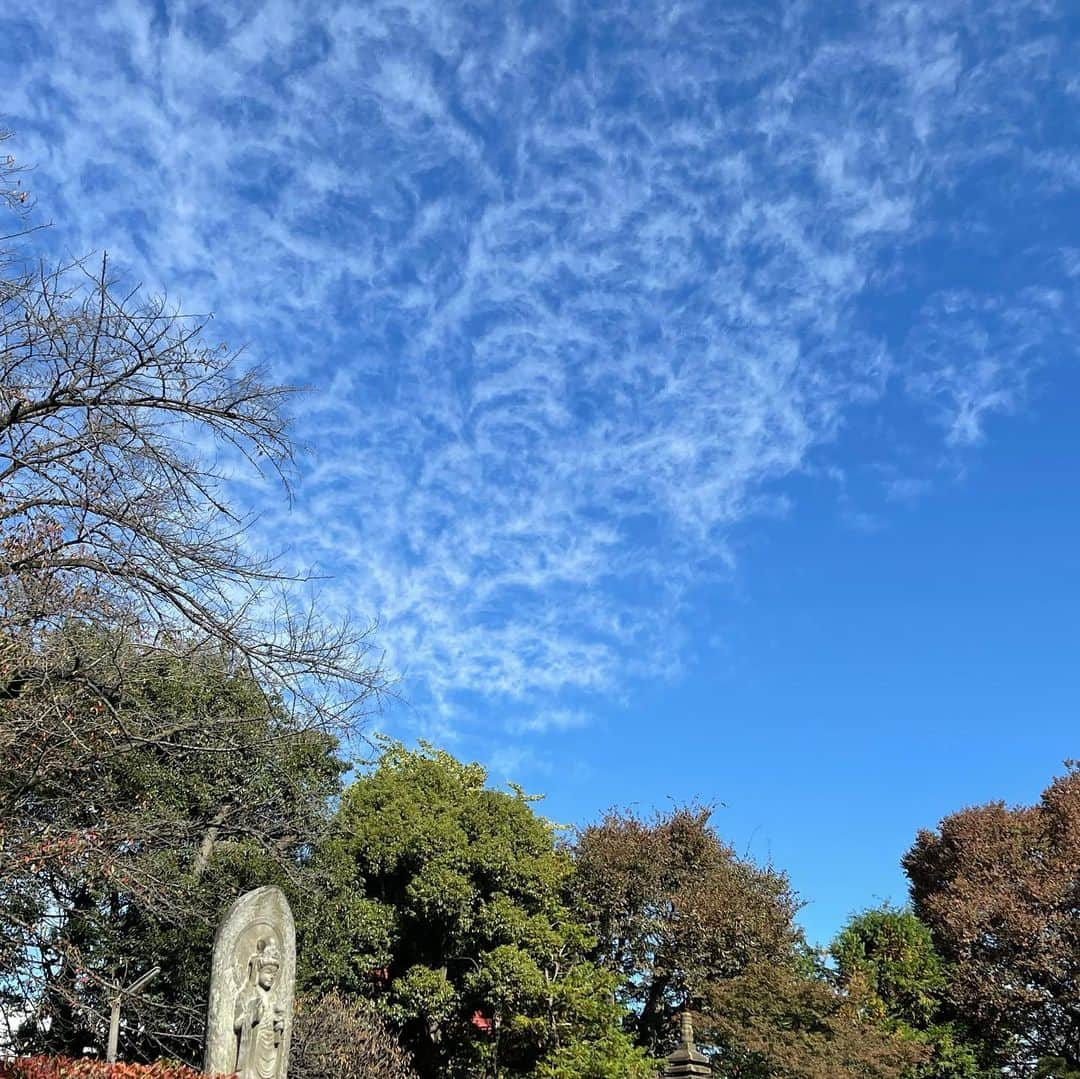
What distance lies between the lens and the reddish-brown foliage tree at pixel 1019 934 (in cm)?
2067

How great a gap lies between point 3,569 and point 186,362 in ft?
5.63

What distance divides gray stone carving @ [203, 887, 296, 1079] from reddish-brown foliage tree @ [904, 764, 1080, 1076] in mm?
17021

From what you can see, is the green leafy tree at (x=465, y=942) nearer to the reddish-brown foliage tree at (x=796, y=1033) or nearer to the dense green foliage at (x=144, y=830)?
the reddish-brown foliage tree at (x=796, y=1033)

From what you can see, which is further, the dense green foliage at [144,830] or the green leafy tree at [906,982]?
the green leafy tree at [906,982]

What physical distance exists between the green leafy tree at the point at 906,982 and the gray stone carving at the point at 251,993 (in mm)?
13767

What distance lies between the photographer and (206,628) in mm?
6512

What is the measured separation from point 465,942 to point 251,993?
9737mm

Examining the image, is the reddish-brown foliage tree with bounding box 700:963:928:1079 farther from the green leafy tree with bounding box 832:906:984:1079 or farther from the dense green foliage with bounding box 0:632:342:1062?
the dense green foliage with bounding box 0:632:342:1062

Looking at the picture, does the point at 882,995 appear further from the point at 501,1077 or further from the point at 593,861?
the point at 501,1077

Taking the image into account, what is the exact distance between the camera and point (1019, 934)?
20.9 meters

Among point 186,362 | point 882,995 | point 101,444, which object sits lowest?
point 882,995

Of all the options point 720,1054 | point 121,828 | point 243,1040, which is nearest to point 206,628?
point 121,828

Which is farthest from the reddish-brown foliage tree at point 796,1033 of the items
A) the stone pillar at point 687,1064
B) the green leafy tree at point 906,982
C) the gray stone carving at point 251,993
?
the gray stone carving at point 251,993

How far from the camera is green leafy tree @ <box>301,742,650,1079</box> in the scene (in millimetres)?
17734
